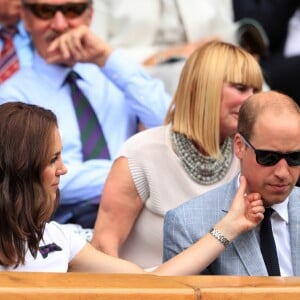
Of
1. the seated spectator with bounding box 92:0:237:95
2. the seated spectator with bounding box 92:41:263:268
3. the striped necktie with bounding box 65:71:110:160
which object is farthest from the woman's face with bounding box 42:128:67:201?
the seated spectator with bounding box 92:0:237:95

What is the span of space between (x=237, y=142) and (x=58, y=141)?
0.70m

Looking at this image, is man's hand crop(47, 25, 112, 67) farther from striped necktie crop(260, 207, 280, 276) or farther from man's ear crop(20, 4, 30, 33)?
striped necktie crop(260, 207, 280, 276)

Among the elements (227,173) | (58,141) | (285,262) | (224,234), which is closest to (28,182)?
(58,141)

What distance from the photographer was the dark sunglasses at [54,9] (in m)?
5.37

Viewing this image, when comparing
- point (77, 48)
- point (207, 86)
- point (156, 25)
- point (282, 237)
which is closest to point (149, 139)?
point (207, 86)

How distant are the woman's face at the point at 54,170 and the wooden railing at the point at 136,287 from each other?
356mm

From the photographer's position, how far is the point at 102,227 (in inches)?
184

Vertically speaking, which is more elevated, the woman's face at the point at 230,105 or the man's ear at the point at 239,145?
the man's ear at the point at 239,145

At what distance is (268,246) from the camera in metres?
3.90

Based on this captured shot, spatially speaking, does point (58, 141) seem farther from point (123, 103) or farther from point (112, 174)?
point (123, 103)

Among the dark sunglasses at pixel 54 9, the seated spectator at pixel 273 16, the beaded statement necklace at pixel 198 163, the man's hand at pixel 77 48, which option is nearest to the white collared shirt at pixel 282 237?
the beaded statement necklace at pixel 198 163

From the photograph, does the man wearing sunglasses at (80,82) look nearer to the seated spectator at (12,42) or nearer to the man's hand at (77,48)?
the man's hand at (77,48)

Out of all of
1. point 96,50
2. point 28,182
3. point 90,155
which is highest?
point 28,182

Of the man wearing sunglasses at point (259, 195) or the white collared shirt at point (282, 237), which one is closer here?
the man wearing sunglasses at point (259, 195)
